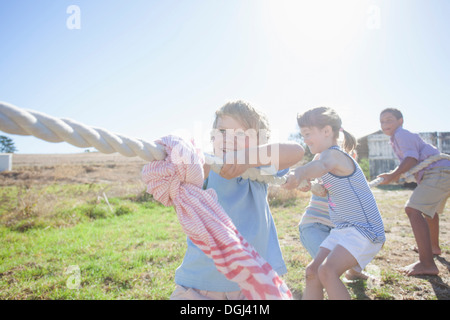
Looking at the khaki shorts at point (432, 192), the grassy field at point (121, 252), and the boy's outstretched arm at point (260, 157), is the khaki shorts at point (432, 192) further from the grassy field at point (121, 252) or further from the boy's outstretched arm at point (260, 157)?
the boy's outstretched arm at point (260, 157)

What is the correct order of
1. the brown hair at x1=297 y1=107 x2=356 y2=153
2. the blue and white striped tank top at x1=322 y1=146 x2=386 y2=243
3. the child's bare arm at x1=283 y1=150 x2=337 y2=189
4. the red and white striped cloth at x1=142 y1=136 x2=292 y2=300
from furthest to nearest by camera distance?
1. the brown hair at x1=297 y1=107 x2=356 y2=153
2. the blue and white striped tank top at x1=322 y1=146 x2=386 y2=243
3. the child's bare arm at x1=283 y1=150 x2=337 y2=189
4. the red and white striped cloth at x1=142 y1=136 x2=292 y2=300

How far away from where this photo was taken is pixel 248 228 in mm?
1761

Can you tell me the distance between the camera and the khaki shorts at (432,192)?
12.0ft

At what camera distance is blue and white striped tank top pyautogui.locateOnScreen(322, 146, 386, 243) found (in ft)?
7.10

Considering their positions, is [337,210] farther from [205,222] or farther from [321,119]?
[205,222]

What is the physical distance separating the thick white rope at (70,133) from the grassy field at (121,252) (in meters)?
2.42

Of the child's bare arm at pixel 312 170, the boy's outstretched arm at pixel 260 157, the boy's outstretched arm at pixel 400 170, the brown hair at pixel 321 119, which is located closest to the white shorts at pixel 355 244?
the child's bare arm at pixel 312 170

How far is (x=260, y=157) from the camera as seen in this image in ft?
4.85

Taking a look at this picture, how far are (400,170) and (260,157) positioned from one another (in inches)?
127

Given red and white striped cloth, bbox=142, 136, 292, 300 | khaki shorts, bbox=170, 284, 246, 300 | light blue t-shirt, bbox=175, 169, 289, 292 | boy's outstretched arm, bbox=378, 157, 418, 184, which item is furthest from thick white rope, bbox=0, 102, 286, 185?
boy's outstretched arm, bbox=378, 157, 418, 184

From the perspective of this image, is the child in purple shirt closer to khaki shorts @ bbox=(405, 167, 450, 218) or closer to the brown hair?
khaki shorts @ bbox=(405, 167, 450, 218)
